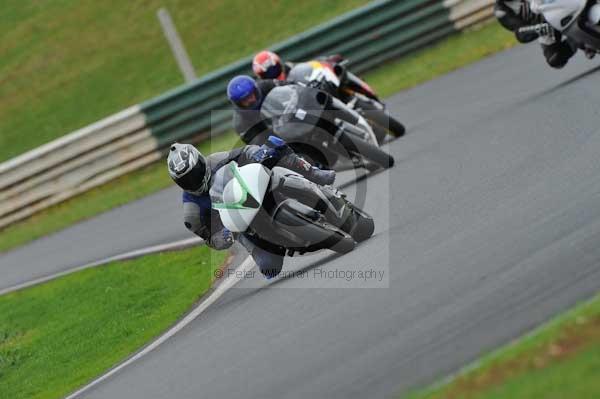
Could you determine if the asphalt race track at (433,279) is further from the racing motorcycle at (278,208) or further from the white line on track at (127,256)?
the white line on track at (127,256)

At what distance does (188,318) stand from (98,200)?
879 centimetres

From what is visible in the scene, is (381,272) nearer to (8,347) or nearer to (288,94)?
(288,94)

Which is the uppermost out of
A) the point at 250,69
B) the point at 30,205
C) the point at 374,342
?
the point at 374,342

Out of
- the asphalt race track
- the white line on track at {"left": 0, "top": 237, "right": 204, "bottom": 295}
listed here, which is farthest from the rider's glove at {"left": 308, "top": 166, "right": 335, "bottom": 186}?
the white line on track at {"left": 0, "top": 237, "right": 204, "bottom": 295}

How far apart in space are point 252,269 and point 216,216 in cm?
121

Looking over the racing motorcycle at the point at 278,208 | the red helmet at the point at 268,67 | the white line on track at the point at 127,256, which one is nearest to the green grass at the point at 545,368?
the racing motorcycle at the point at 278,208

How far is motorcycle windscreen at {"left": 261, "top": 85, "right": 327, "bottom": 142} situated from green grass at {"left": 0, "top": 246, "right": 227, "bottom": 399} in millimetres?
1534

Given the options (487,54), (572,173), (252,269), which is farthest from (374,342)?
(487,54)

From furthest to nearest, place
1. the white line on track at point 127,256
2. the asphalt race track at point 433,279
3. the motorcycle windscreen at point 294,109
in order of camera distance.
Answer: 1. the white line on track at point 127,256
2. the motorcycle windscreen at point 294,109
3. the asphalt race track at point 433,279

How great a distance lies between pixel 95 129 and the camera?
18250 millimetres

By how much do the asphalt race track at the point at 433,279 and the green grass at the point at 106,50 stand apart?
33.4ft

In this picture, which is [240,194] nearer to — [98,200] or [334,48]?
[98,200]

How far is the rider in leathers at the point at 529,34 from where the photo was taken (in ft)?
42.3

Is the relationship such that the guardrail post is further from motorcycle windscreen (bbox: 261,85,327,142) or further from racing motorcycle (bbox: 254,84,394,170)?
motorcycle windscreen (bbox: 261,85,327,142)
